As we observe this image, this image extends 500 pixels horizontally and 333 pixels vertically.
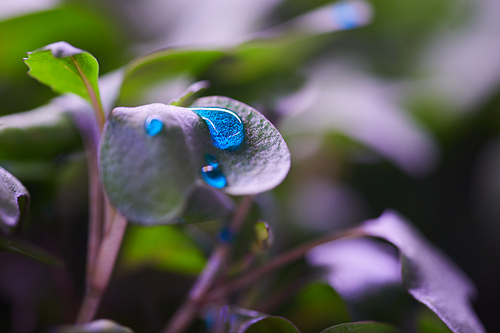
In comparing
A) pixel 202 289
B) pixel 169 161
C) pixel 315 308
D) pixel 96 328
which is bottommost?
pixel 315 308

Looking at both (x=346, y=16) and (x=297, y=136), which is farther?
(x=297, y=136)

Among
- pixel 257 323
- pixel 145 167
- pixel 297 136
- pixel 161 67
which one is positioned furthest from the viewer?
pixel 297 136

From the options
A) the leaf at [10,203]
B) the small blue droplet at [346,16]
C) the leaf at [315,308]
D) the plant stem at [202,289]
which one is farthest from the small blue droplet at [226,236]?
the small blue droplet at [346,16]

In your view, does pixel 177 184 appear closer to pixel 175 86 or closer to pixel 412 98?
pixel 175 86

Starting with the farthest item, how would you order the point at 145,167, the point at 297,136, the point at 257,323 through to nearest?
the point at 297,136 → the point at 257,323 → the point at 145,167

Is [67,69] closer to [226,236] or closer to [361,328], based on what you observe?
[226,236]

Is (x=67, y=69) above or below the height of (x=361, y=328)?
above

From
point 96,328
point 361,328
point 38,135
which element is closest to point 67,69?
point 38,135
